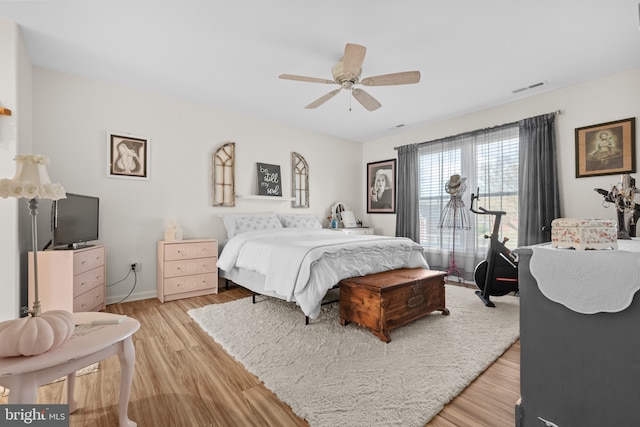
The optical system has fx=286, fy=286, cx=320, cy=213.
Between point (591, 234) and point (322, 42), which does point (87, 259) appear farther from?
point (591, 234)

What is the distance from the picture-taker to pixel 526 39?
257 centimetres

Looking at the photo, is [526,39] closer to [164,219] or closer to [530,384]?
[530,384]

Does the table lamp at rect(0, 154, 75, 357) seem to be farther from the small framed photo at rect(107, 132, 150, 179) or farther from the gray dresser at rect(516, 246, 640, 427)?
the small framed photo at rect(107, 132, 150, 179)

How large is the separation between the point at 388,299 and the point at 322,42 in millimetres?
2364

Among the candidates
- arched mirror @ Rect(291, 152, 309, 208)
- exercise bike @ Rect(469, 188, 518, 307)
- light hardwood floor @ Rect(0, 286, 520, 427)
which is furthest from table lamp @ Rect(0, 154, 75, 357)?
arched mirror @ Rect(291, 152, 309, 208)

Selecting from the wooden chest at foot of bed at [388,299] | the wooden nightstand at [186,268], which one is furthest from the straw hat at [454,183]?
the wooden nightstand at [186,268]

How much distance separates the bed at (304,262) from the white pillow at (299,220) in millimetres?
790

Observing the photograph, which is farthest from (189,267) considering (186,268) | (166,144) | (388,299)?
(388,299)

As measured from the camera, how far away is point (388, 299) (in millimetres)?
2369

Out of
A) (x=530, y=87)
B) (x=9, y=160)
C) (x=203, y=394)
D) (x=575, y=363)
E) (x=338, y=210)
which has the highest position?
(x=530, y=87)

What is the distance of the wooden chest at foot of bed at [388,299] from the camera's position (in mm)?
2357

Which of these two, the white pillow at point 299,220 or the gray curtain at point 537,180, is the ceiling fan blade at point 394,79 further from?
the white pillow at point 299,220

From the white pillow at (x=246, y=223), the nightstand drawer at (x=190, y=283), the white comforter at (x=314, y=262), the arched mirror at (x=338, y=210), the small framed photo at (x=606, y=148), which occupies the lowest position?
the nightstand drawer at (x=190, y=283)

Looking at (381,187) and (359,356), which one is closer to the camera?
(359,356)
